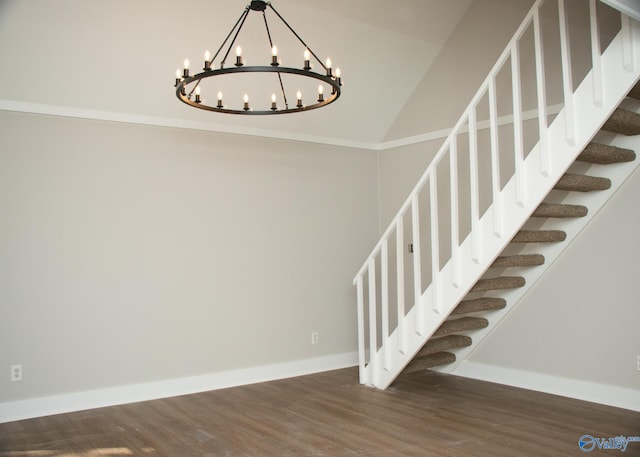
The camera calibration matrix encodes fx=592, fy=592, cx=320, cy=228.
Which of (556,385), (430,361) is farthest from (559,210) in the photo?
(430,361)

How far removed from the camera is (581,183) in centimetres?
401

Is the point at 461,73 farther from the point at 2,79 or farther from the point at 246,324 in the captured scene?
the point at 2,79

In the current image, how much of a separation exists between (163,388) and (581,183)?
144 inches

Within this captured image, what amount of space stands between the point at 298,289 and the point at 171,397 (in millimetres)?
1619

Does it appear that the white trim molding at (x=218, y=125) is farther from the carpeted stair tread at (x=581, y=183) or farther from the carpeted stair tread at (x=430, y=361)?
the carpeted stair tread at (x=430, y=361)

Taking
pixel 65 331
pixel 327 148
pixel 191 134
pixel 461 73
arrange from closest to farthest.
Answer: pixel 65 331, pixel 191 134, pixel 461 73, pixel 327 148

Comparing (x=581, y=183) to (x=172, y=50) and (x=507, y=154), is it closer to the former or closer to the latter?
(x=507, y=154)

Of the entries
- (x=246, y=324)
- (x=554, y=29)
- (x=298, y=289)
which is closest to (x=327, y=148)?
(x=298, y=289)

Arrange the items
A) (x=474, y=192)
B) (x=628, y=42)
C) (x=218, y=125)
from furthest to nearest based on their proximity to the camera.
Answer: (x=218, y=125) → (x=474, y=192) → (x=628, y=42)

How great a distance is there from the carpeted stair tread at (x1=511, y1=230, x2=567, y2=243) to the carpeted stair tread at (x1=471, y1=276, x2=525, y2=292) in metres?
0.44

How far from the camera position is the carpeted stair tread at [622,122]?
378 centimetres

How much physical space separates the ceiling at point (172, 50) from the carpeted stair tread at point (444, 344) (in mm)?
2439

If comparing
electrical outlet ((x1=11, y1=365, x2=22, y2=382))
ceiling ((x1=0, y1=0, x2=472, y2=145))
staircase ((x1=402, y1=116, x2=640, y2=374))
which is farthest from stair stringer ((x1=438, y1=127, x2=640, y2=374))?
A: electrical outlet ((x1=11, y1=365, x2=22, y2=382))

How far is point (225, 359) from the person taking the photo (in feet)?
17.7
